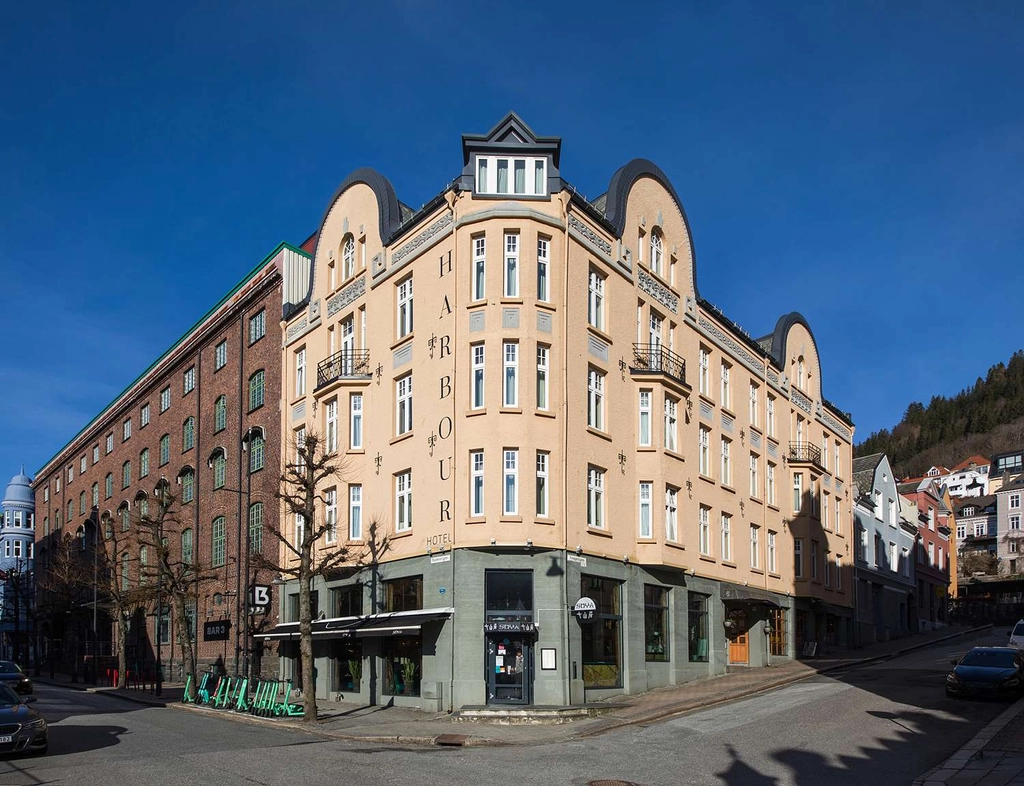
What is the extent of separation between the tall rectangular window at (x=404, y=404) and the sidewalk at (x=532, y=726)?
904 cm

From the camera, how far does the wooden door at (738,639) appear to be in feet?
134

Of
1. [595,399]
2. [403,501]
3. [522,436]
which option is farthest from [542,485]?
[403,501]

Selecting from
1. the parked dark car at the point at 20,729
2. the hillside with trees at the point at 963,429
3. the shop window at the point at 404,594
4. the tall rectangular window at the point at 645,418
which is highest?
the hillside with trees at the point at 963,429

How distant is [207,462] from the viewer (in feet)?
162

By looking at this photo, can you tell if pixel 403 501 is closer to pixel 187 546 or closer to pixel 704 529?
pixel 704 529

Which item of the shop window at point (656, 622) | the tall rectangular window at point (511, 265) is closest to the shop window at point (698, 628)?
the shop window at point (656, 622)

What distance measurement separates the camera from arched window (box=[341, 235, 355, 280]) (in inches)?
1524

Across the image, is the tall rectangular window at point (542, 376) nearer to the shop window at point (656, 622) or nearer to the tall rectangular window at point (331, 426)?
the shop window at point (656, 622)

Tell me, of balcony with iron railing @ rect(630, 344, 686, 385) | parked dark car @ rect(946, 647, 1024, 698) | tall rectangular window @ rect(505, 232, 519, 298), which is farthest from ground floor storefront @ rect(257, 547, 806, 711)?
parked dark car @ rect(946, 647, 1024, 698)

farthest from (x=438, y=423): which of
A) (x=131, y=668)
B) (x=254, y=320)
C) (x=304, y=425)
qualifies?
(x=131, y=668)

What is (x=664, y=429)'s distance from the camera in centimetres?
3491

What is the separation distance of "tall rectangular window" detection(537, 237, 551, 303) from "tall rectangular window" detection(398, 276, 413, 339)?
520cm

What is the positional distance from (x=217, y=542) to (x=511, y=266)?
24151 mm

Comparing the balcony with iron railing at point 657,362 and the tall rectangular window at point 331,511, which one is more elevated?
the balcony with iron railing at point 657,362
